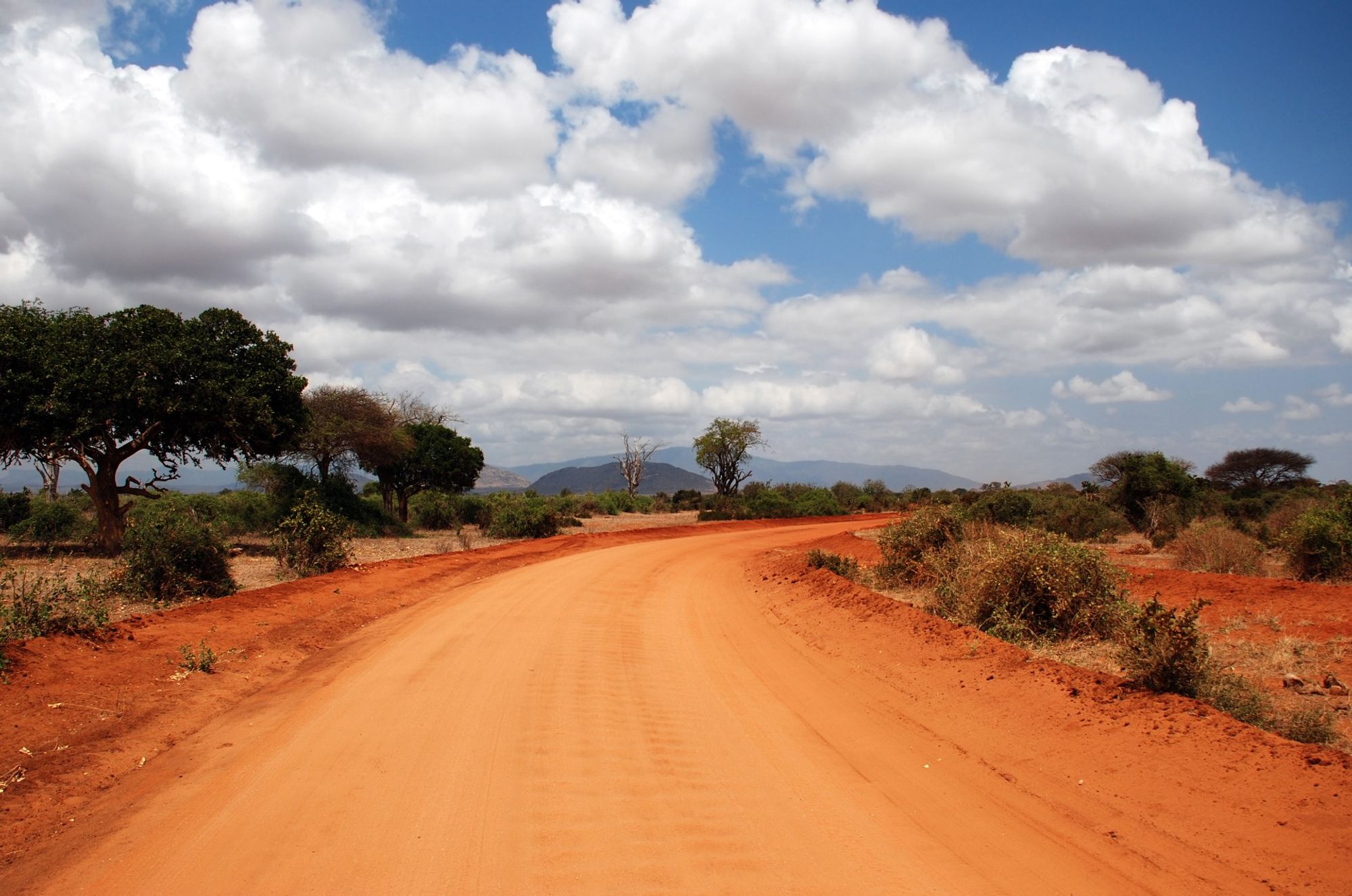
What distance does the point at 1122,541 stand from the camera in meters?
25.3

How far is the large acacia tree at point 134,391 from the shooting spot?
19781mm

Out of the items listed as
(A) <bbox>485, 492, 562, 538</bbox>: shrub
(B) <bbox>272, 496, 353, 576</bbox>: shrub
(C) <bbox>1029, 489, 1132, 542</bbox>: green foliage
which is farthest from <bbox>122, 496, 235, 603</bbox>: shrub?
(C) <bbox>1029, 489, 1132, 542</bbox>: green foliage

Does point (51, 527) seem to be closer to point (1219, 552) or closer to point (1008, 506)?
point (1008, 506)

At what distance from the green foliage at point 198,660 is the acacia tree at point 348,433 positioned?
22.9m

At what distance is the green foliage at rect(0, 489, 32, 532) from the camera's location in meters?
26.2

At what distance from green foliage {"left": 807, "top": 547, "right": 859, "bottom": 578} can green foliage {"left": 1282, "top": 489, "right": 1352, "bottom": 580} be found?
8014 millimetres

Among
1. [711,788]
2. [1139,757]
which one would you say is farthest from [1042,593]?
[711,788]

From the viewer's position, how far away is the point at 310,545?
18.2m

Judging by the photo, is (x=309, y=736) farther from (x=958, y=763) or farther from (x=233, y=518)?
(x=233, y=518)

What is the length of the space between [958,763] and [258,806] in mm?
5379

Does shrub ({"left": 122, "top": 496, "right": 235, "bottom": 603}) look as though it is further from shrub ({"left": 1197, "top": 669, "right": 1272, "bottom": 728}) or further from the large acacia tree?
shrub ({"left": 1197, "top": 669, "right": 1272, "bottom": 728})

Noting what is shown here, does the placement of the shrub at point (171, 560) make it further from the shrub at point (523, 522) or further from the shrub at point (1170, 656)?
the shrub at point (523, 522)

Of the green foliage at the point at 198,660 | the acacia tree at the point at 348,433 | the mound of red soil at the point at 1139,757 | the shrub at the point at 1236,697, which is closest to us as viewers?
the mound of red soil at the point at 1139,757

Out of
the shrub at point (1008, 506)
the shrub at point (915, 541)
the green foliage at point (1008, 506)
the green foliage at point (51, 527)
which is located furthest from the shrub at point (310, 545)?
the shrub at point (1008, 506)
